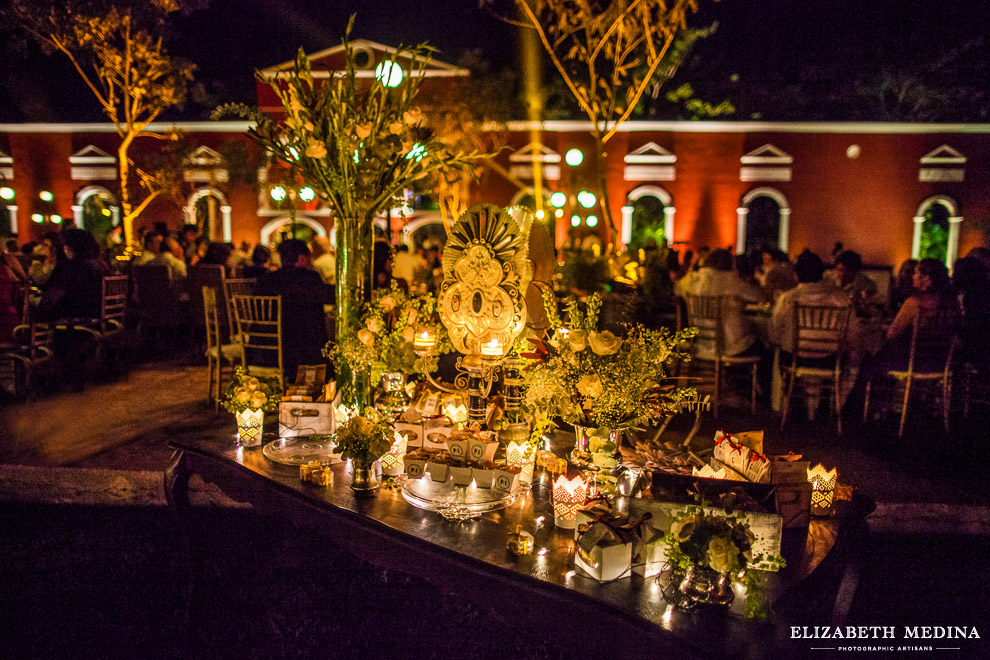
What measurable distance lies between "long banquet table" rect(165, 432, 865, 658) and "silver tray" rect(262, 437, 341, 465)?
59 millimetres

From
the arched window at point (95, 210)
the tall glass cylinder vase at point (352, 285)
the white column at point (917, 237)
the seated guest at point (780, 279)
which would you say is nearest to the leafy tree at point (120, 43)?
the arched window at point (95, 210)

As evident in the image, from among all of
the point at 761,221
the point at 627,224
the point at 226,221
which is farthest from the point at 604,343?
the point at 226,221

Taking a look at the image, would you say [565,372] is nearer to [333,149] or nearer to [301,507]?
[301,507]

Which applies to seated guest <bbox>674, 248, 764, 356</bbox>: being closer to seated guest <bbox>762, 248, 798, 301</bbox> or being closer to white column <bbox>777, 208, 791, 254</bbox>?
seated guest <bbox>762, 248, 798, 301</bbox>

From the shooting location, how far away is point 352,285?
2.99m

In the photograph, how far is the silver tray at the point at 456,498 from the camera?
83.7 inches

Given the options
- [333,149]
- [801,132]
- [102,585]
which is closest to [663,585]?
[333,149]

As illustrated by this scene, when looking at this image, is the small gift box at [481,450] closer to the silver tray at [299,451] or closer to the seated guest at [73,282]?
the silver tray at [299,451]

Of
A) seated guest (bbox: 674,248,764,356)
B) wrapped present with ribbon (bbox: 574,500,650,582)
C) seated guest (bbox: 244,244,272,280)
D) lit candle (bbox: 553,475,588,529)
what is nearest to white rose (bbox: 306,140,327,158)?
lit candle (bbox: 553,475,588,529)

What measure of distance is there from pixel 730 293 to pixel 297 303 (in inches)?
153

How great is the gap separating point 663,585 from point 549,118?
1815cm

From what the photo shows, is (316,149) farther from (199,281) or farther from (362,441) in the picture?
(199,281)

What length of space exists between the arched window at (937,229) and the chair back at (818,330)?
15.8m

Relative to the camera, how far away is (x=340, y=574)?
11.3 feet
